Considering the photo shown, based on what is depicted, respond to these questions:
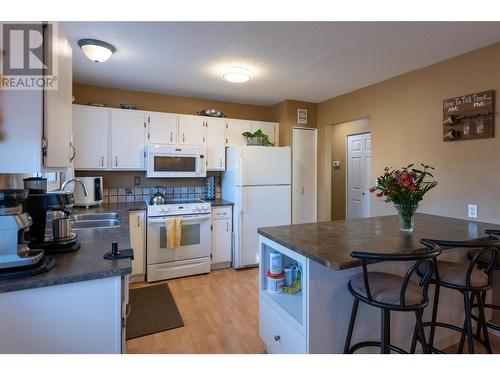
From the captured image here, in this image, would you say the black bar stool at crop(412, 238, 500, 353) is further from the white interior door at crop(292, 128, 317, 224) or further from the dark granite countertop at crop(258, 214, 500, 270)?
the white interior door at crop(292, 128, 317, 224)

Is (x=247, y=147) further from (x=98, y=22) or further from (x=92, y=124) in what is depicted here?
(x=98, y=22)

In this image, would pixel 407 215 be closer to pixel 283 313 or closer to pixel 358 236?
pixel 358 236

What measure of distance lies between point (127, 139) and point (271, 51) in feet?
6.64

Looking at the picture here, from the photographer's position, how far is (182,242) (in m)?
3.38

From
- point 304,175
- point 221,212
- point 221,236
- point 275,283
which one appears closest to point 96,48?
point 221,212

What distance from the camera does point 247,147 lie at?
11.9 feet

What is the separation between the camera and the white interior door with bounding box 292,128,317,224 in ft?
13.8

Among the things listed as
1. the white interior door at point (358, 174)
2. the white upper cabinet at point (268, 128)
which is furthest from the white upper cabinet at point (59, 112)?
the white interior door at point (358, 174)

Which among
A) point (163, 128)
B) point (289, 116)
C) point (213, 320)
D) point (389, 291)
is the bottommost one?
point (213, 320)

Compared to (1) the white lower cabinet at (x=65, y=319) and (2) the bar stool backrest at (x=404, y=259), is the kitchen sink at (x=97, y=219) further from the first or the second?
(2) the bar stool backrest at (x=404, y=259)

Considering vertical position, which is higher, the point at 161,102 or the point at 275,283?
the point at 161,102

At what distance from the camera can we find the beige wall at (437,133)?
90.4 inches

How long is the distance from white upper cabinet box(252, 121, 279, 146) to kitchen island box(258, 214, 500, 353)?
2.24 m
